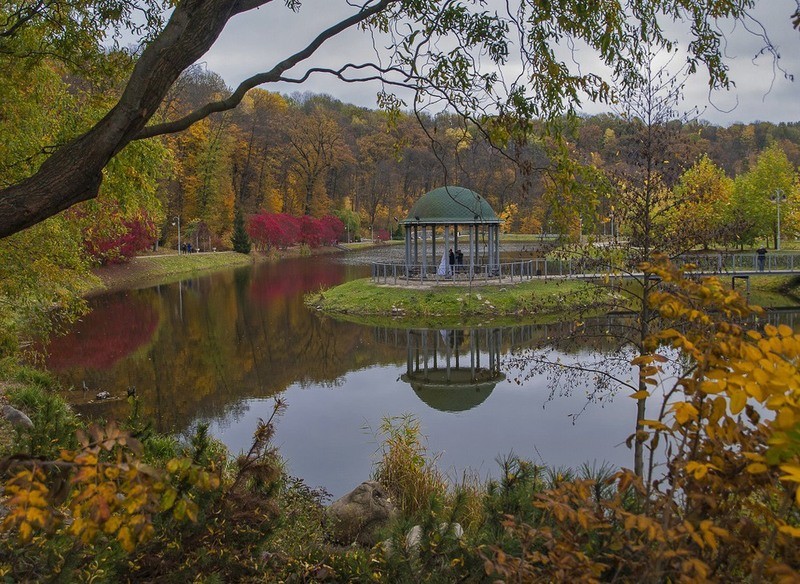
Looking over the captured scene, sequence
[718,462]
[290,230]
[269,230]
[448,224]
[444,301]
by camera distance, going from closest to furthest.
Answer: [718,462], [444,301], [448,224], [269,230], [290,230]

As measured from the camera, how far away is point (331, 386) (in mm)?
13445

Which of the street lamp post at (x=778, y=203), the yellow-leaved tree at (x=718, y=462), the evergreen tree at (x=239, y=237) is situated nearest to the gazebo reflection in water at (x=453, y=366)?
the yellow-leaved tree at (x=718, y=462)

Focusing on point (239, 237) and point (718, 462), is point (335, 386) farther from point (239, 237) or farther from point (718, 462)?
point (239, 237)

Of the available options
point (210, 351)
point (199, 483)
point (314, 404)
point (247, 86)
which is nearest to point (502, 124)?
point (247, 86)

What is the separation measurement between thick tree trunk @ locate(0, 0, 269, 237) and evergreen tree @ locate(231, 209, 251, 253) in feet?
144

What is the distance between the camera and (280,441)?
9.82 m

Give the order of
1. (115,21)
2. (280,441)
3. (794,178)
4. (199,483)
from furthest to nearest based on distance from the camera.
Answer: (794,178) < (280,441) < (115,21) < (199,483)

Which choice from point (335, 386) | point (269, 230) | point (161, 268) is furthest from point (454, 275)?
point (269, 230)

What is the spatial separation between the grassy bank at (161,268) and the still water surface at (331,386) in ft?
28.0

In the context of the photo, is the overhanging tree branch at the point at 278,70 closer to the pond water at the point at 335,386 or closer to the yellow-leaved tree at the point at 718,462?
the yellow-leaved tree at the point at 718,462

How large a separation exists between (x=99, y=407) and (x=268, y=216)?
38.7 metres

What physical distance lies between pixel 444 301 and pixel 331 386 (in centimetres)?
924

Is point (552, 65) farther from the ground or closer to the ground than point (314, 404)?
farther from the ground

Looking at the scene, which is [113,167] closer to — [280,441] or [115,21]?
[115,21]
